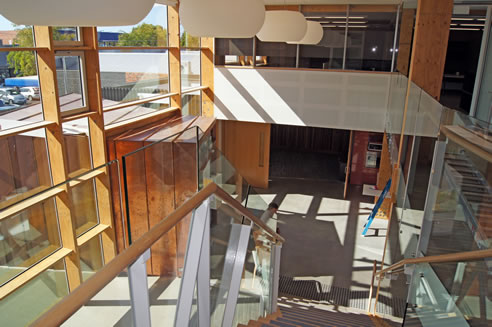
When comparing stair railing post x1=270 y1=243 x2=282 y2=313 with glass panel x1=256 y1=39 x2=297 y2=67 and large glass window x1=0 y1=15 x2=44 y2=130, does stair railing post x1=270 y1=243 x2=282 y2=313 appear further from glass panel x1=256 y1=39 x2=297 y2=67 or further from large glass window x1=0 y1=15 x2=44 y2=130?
glass panel x1=256 y1=39 x2=297 y2=67

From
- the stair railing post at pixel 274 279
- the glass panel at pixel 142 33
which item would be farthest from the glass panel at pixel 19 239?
the glass panel at pixel 142 33

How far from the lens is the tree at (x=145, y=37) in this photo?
8.12m

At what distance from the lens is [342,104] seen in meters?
10.9

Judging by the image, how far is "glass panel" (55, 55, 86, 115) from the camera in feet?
21.3

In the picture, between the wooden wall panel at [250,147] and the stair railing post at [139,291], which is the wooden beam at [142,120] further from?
the stair railing post at [139,291]

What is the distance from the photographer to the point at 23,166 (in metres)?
6.07

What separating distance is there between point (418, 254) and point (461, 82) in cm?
721

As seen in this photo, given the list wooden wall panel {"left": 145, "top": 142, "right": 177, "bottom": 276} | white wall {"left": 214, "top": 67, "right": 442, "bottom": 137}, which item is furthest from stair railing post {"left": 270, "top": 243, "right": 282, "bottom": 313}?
white wall {"left": 214, "top": 67, "right": 442, "bottom": 137}

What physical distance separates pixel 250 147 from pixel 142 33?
578cm

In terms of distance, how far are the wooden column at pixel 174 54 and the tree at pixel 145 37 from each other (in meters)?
0.20

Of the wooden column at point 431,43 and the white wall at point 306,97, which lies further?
the white wall at point 306,97

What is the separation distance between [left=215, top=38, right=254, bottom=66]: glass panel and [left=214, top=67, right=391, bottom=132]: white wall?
259mm

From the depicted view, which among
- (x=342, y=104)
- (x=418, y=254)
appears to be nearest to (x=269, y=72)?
(x=342, y=104)

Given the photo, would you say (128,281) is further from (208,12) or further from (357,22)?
(357,22)
